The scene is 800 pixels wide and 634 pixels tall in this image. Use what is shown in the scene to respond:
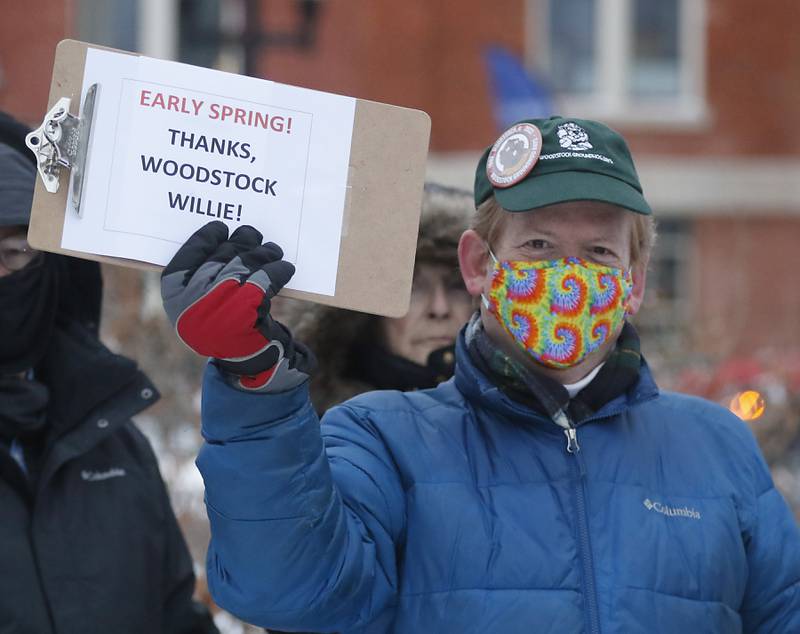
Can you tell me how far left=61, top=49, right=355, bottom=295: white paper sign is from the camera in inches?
80.6

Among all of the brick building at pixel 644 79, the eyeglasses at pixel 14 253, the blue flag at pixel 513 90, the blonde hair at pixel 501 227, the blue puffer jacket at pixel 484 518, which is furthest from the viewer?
the brick building at pixel 644 79

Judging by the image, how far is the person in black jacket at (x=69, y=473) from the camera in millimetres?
2521

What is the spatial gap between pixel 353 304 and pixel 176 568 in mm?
981

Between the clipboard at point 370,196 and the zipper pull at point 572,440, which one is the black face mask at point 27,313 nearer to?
the clipboard at point 370,196

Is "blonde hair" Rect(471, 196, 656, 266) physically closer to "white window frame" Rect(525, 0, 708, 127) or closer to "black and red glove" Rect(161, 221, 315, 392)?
"black and red glove" Rect(161, 221, 315, 392)

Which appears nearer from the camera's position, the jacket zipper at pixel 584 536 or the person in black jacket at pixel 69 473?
the jacket zipper at pixel 584 536

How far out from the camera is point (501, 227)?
7.96ft

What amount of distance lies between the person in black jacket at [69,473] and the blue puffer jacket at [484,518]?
64cm

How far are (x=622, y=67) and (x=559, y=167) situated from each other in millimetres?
14941

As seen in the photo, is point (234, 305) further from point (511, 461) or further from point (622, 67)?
point (622, 67)

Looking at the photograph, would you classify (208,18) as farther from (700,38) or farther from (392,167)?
(392,167)

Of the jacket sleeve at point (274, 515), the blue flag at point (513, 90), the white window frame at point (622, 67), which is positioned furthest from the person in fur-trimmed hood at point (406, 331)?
the white window frame at point (622, 67)

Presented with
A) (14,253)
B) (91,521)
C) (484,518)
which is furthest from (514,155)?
(91,521)

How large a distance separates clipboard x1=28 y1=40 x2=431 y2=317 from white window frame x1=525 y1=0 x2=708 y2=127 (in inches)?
567
